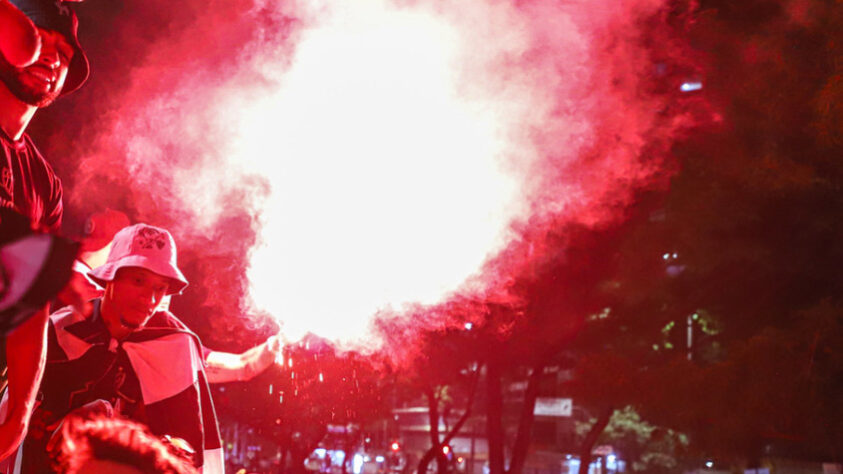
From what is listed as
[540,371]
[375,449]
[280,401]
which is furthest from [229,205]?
[375,449]

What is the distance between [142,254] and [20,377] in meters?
1.17

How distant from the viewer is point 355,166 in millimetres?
5895

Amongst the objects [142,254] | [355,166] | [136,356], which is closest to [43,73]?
[142,254]

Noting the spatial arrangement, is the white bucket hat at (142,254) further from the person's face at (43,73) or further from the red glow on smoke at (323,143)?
the person's face at (43,73)

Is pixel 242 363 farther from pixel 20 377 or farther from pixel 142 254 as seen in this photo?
pixel 20 377

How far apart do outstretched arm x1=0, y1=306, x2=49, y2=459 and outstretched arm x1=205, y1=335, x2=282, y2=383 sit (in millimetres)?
1659

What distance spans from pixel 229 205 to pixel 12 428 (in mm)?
3320

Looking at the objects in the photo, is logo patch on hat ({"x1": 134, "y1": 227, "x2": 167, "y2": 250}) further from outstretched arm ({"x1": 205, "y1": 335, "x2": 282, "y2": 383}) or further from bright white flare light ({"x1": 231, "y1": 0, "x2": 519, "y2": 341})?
bright white flare light ({"x1": 231, "y1": 0, "x2": 519, "y2": 341})

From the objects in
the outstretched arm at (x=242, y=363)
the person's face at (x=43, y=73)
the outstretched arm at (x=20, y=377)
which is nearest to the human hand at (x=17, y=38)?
the person's face at (x=43, y=73)

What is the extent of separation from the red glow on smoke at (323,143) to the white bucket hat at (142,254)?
927 millimetres

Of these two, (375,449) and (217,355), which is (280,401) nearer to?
(217,355)

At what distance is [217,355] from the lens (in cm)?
493

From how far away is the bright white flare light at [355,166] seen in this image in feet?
18.1

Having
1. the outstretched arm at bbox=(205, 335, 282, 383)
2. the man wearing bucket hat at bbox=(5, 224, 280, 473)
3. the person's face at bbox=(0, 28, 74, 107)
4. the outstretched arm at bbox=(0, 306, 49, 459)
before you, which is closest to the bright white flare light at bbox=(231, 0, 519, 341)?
the outstretched arm at bbox=(205, 335, 282, 383)
